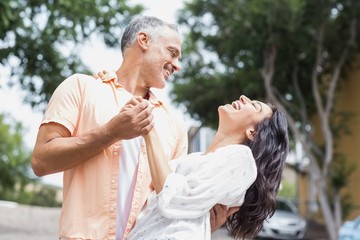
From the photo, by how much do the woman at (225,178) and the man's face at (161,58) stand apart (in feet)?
0.84

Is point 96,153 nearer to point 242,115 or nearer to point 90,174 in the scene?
point 90,174

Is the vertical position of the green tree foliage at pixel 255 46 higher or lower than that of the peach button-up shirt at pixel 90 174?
higher

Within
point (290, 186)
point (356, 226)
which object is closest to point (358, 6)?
point (356, 226)

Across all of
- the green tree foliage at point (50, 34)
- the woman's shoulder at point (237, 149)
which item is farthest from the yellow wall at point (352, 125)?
the woman's shoulder at point (237, 149)

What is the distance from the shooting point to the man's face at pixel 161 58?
2.67 metres

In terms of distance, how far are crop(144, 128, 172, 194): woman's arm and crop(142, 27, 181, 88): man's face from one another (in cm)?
34

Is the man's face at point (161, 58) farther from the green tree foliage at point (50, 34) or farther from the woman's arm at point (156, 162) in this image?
the green tree foliage at point (50, 34)

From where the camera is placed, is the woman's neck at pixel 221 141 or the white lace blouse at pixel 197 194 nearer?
the white lace blouse at pixel 197 194

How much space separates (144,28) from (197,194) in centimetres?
69

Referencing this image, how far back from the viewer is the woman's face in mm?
2570

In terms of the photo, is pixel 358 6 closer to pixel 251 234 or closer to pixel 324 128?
pixel 324 128

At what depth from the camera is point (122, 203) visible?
2479 millimetres

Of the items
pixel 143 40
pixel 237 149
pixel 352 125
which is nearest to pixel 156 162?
pixel 237 149

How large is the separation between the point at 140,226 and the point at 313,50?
60.3 feet
